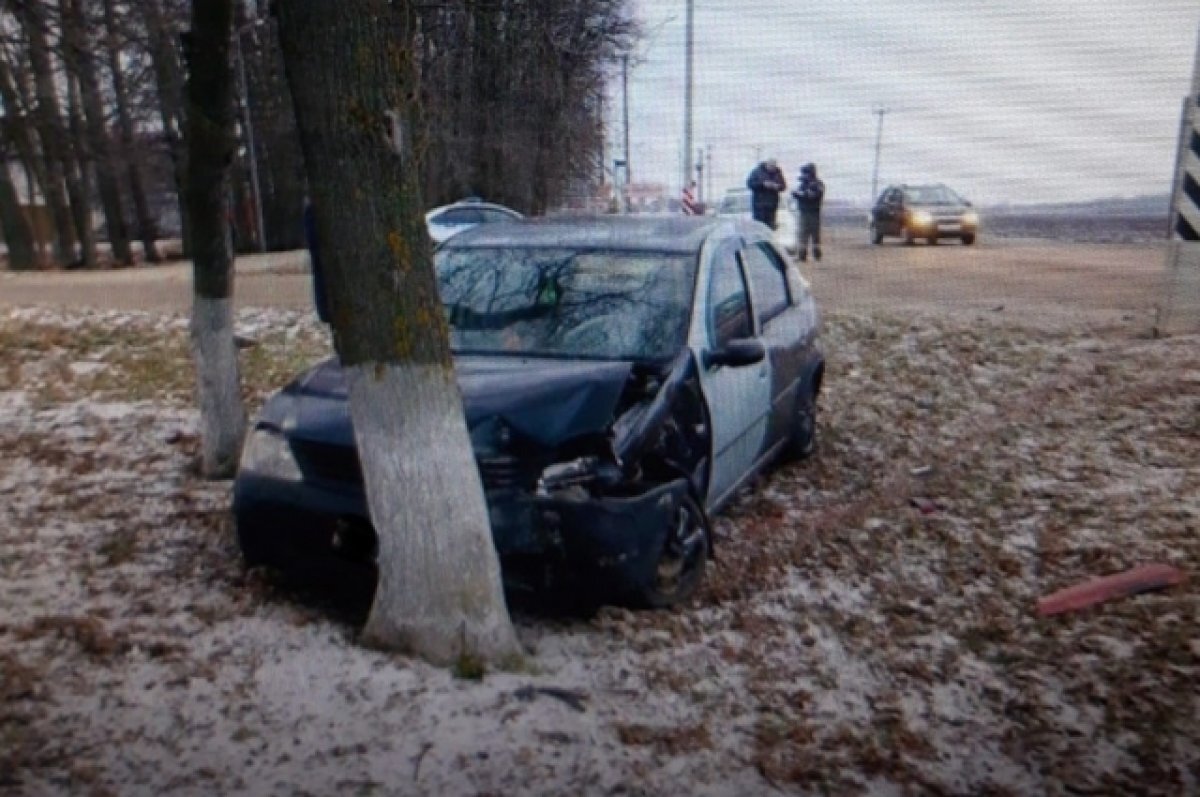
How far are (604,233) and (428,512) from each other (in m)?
2.20

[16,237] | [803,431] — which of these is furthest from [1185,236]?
[16,237]

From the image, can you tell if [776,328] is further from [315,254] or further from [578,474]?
[315,254]

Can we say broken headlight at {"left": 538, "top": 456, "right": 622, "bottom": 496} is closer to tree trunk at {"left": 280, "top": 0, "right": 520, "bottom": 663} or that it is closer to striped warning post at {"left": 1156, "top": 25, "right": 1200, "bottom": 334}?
tree trunk at {"left": 280, "top": 0, "right": 520, "bottom": 663}

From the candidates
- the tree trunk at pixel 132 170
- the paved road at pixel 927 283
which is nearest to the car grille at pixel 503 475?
the paved road at pixel 927 283

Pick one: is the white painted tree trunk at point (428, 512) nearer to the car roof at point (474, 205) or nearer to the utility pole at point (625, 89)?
the utility pole at point (625, 89)

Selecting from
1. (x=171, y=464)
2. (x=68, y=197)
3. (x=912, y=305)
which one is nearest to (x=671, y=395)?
(x=171, y=464)

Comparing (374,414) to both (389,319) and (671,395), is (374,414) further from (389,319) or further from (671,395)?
(671,395)

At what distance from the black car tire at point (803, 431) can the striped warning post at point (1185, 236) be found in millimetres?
5388

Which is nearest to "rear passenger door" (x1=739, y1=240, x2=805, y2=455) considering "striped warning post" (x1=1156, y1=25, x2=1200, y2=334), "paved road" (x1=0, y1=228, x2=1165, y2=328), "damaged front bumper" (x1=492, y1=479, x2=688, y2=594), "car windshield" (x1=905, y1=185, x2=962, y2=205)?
"damaged front bumper" (x1=492, y1=479, x2=688, y2=594)

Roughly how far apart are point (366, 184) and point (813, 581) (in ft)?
8.22

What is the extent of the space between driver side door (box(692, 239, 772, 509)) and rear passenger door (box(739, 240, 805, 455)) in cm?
11

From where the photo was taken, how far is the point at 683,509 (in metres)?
3.94

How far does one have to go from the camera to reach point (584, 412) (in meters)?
3.57

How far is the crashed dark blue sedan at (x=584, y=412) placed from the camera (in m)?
3.49
